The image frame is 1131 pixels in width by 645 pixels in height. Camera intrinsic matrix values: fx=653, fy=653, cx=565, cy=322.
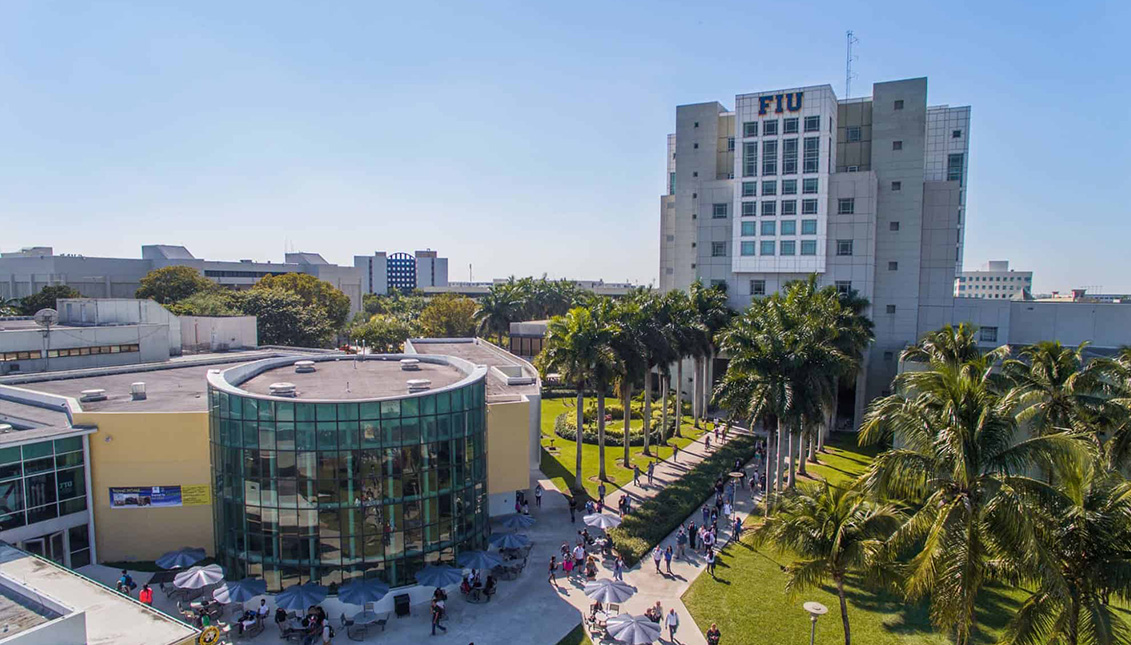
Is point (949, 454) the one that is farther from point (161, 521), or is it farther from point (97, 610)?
point (161, 521)

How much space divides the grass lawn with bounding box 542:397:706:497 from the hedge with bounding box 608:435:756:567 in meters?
3.33

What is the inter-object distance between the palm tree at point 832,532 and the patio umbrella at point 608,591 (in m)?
5.94

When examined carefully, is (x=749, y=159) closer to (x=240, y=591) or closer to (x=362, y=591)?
(x=362, y=591)

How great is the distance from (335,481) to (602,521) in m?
12.3

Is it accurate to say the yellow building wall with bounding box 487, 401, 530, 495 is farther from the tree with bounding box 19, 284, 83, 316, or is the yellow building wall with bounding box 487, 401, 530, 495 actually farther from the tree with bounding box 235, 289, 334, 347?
the tree with bounding box 19, 284, 83, 316

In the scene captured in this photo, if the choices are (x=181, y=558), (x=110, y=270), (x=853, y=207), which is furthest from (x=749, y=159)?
(x=110, y=270)

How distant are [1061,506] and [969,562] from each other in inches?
94.2

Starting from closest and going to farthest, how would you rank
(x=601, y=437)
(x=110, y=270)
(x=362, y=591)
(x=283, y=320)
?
(x=362, y=591)
(x=601, y=437)
(x=283, y=320)
(x=110, y=270)

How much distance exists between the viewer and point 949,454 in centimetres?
1577

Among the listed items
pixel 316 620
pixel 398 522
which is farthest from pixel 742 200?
pixel 316 620

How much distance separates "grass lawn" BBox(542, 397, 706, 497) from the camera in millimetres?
40375

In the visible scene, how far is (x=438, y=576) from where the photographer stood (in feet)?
80.9

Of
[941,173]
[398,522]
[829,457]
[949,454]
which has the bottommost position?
[829,457]

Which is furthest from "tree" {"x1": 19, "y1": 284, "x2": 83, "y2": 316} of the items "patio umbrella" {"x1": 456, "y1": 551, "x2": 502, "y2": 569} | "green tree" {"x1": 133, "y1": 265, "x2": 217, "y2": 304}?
"patio umbrella" {"x1": 456, "y1": 551, "x2": 502, "y2": 569}
